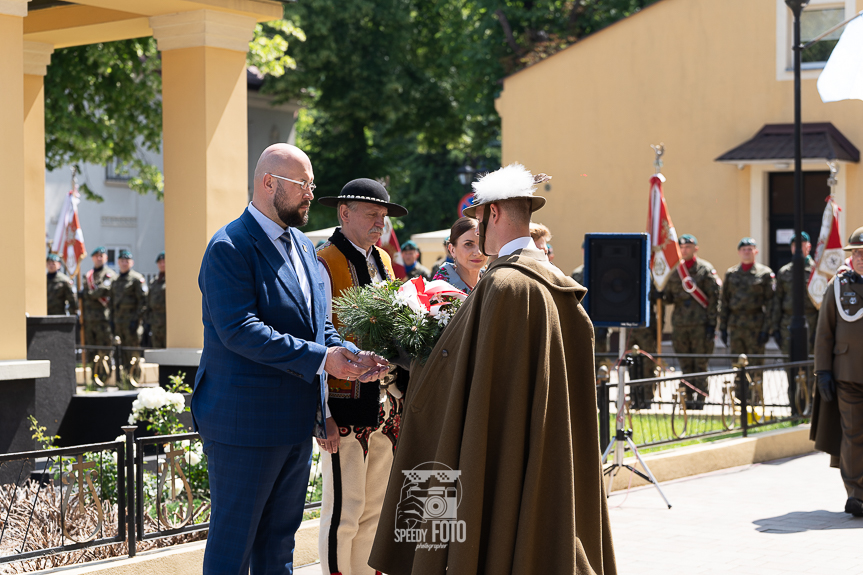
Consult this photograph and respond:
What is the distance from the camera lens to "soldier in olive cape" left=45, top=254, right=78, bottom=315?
61.4 feet

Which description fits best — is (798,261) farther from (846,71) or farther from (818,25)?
(818,25)

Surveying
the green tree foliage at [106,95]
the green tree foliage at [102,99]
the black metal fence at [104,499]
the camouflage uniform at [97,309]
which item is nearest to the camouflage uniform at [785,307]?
the green tree foliage at [106,95]

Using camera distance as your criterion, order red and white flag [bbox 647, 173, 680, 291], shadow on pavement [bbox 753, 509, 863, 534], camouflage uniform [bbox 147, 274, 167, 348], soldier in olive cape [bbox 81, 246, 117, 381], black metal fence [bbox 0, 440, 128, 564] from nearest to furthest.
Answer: black metal fence [bbox 0, 440, 128, 564] < shadow on pavement [bbox 753, 509, 863, 534] < red and white flag [bbox 647, 173, 680, 291] < camouflage uniform [bbox 147, 274, 167, 348] < soldier in olive cape [bbox 81, 246, 117, 381]

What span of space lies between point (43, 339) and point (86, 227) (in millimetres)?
26164

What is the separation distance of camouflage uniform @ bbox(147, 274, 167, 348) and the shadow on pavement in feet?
43.0

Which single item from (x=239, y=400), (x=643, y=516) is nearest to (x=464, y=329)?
(x=239, y=400)

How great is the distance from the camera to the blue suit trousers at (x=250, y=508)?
4.49 meters

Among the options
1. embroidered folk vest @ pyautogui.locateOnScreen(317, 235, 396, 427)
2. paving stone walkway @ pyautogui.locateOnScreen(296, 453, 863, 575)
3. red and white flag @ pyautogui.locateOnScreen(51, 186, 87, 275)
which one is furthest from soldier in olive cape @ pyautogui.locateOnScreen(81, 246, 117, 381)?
embroidered folk vest @ pyautogui.locateOnScreen(317, 235, 396, 427)

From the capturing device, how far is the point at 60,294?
18781 mm

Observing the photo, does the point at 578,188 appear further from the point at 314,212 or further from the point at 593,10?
the point at 314,212

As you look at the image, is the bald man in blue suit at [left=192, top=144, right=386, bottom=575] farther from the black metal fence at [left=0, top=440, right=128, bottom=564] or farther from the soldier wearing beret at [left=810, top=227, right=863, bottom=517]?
the soldier wearing beret at [left=810, top=227, right=863, bottom=517]

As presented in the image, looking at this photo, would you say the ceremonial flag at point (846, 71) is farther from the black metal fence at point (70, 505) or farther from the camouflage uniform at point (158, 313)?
the camouflage uniform at point (158, 313)

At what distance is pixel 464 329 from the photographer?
4.23 metres

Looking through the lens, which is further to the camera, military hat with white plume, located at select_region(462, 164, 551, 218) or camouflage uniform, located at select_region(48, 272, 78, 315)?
camouflage uniform, located at select_region(48, 272, 78, 315)
